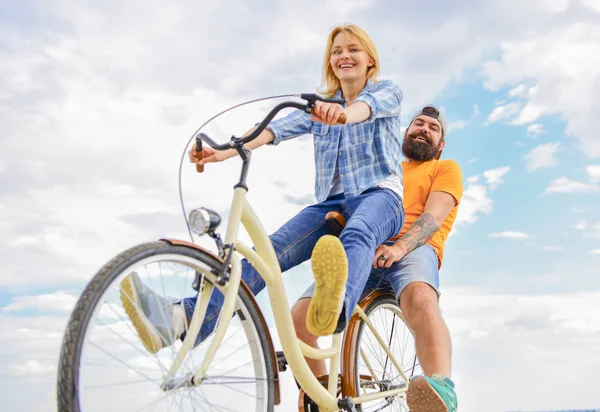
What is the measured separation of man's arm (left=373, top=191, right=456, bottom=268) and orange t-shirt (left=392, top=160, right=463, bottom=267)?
78 mm

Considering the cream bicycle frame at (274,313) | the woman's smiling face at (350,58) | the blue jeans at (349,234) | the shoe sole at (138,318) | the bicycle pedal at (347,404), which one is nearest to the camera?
the shoe sole at (138,318)

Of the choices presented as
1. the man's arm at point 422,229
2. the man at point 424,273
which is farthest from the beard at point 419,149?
the man's arm at point 422,229

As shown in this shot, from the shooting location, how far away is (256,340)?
278 centimetres

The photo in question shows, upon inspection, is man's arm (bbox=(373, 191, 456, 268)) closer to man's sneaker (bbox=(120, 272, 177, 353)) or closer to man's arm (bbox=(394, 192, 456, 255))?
man's arm (bbox=(394, 192, 456, 255))

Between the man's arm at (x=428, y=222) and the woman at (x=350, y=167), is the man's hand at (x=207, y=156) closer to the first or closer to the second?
the woman at (x=350, y=167)

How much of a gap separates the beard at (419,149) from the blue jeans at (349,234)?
3.53 ft

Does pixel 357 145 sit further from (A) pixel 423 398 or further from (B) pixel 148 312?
(B) pixel 148 312

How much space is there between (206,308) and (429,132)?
246cm

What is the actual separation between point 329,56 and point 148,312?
6.19 ft

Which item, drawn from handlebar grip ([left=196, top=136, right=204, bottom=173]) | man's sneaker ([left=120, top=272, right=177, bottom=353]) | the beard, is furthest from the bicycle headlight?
the beard

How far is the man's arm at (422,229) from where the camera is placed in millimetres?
3559

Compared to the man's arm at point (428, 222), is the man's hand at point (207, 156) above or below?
above

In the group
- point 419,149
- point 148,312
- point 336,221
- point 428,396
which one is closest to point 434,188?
point 419,149

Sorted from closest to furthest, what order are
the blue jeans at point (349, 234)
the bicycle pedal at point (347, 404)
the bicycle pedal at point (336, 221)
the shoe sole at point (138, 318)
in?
the shoe sole at point (138, 318)
the blue jeans at point (349, 234)
the bicycle pedal at point (347, 404)
the bicycle pedal at point (336, 221)
